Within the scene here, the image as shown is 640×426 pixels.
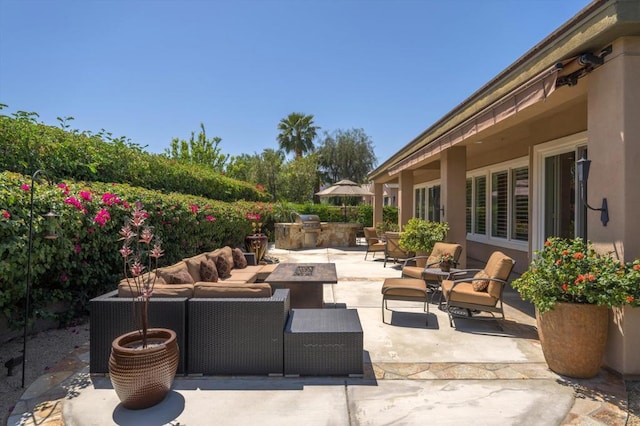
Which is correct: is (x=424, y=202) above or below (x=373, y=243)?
above

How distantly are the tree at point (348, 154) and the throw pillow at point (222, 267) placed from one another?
26.6 m

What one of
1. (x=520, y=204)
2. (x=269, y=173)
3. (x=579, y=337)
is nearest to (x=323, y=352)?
(x=579, y=337)

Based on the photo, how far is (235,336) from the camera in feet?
11.2

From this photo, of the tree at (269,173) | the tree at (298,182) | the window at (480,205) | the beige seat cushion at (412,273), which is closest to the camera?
the beige seat cushion at (412,273)

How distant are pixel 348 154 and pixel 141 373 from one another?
1198 inches

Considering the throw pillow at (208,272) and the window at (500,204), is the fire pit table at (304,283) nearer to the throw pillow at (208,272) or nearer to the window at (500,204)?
the throw pillow at (208,272)

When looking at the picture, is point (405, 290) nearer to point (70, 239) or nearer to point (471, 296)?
point (471, 296)

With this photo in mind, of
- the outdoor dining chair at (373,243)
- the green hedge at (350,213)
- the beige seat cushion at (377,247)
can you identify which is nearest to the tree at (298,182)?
the green hedge at (350,213)

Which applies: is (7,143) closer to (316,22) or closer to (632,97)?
(632,97)

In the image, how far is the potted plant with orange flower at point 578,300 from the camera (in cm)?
309

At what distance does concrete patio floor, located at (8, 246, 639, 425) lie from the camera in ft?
8.86

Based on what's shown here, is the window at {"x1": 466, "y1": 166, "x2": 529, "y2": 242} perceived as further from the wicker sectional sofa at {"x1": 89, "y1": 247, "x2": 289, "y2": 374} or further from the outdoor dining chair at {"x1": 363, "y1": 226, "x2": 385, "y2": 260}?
the wicker sectional sofa at {"x1": 89, "y1": 247, "x2": 289, "y2": 374}

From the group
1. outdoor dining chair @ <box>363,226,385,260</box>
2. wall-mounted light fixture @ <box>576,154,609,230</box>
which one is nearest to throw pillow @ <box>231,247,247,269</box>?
outdoor dining chair @ <box>363,226,385,260</box>

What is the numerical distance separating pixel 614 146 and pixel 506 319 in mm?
2937
